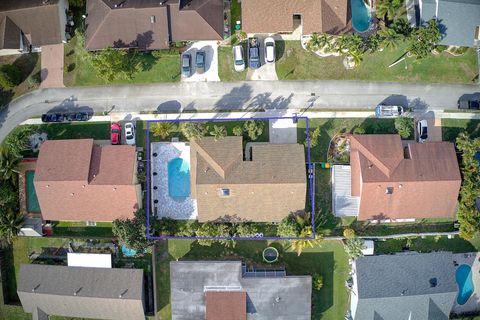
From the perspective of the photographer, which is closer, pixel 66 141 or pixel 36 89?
pixel 66 141

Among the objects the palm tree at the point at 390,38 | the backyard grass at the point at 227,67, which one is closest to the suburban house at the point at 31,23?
the backyard grass at the point at 227,67

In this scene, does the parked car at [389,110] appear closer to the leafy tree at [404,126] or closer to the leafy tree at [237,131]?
the leafy tree at [404,126]

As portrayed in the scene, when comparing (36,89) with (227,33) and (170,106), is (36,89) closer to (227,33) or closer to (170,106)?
(170,106)

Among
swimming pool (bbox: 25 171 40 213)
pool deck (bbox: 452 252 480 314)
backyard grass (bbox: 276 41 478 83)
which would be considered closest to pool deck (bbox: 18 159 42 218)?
swimming pool (bbox: 25 171 40 213)

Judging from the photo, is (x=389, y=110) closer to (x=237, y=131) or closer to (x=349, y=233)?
(x=349, y=233)

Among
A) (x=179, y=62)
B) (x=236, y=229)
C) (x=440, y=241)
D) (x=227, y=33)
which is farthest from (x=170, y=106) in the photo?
(x=440, y=241)

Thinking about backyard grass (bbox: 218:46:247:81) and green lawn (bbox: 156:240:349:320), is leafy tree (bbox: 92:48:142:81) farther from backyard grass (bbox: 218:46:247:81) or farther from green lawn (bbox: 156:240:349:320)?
green lawn (bbox: 156:240:349:320)
